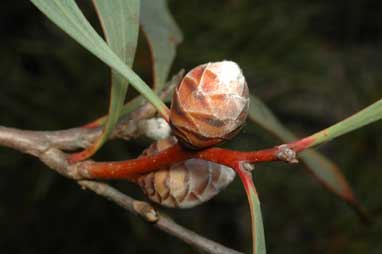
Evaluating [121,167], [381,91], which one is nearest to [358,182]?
[381,91]

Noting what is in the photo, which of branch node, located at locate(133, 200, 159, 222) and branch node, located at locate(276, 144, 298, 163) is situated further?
branch node, located at locate(133, 200, 159, 222)

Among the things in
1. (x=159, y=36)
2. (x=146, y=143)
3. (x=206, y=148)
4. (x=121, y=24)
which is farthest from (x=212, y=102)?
(x=146, y=143)

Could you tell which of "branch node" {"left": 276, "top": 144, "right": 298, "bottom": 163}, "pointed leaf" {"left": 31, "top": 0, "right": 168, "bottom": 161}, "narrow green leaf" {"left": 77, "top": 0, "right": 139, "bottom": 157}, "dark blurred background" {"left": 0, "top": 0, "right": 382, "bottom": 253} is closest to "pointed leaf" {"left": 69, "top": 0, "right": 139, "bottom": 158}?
"narrow green leaf" {"left": 77, "top": 0, "right": 139, "bottom": 157}

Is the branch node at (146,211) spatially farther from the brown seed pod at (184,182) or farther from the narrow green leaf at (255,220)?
the narrow green leaf at (255,220)

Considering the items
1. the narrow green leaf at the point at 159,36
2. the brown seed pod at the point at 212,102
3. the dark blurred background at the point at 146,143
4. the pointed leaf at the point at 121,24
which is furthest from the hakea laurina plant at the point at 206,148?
the dark blurred background at the point at 146,143

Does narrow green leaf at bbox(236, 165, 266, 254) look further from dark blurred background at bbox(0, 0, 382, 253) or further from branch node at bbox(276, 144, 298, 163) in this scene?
dark blurred background at bbox(0, 0, 382, 253)

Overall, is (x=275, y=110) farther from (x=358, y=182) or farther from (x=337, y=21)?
(x=337, y=21)

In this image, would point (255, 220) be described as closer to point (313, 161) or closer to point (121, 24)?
point (121, 24)
